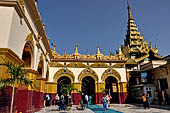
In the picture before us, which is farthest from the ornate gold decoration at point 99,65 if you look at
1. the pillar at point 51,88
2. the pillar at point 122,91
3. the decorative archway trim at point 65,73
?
the pillar at point 51,88

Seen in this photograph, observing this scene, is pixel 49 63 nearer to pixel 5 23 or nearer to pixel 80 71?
pixel 80 71

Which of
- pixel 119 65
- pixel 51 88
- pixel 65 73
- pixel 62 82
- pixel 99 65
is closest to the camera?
pixel 51 88

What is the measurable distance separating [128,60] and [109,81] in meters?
4.85

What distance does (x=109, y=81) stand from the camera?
23062 mm

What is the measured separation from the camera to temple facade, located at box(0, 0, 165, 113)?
20.6ft

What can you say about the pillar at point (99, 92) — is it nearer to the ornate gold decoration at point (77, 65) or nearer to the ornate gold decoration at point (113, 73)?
the ornate gold decoration at point (113, 73)

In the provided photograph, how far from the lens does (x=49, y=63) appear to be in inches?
730

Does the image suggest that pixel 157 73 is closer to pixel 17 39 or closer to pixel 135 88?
pixel 135 88

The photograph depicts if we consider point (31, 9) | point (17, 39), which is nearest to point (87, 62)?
point (31, 9)

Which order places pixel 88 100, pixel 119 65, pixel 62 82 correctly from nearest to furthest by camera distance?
pixel 88 100, pixel 119 65, pixel 62 82

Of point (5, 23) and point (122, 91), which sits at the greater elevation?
point (5, 23)

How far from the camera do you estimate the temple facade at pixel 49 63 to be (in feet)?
20.6

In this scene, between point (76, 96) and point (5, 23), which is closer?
point (5, 23)

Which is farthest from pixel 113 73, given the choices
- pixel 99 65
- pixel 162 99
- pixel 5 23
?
pixel 5 23
